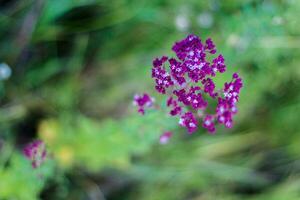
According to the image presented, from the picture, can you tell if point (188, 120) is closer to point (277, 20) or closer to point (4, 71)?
point (277, 20)

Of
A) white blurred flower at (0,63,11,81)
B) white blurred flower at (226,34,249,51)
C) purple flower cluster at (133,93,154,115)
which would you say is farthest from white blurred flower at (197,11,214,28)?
white blurred flower at (0,63,11,81)

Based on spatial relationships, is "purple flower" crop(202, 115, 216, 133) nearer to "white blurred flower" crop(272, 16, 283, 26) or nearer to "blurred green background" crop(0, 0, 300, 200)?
"blurred green background" crop(0, 0, 300, 200)

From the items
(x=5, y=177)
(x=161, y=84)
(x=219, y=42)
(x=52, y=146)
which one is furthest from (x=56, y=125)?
(x=161, y=84)

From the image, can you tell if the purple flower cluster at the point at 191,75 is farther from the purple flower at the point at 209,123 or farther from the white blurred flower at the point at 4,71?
the white blurred flower at the point at 4,71

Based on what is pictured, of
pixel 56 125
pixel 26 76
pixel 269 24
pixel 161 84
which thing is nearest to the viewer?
pixel 161 84

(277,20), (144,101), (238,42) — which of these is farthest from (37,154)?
(277,20)

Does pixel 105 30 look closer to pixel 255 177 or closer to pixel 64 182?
pixel 64 182

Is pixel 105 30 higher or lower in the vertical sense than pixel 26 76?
higher
